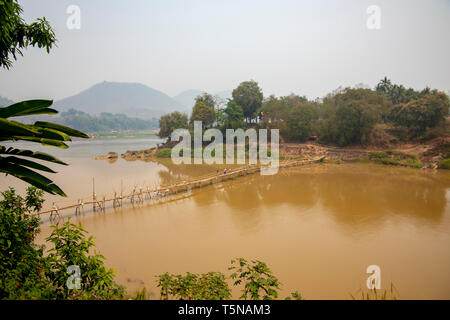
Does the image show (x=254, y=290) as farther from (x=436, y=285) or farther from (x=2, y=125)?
(x=436, y=285)

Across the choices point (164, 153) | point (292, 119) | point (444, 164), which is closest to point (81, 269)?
point (444, 164)

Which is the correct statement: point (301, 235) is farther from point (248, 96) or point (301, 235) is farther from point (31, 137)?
point (248, 96)

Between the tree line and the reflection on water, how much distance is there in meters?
10.6

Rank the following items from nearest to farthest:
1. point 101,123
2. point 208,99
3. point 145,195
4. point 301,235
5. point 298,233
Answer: point 301,235
point 298,233
point 145,195
point 208,99
point 101,123

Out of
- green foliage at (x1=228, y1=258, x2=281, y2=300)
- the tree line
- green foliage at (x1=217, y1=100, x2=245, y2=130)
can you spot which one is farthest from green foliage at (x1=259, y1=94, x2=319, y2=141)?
green foliage at (x1=228, y1=258, x2=281, y2=300)

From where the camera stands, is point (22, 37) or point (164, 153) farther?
point (164, 153)

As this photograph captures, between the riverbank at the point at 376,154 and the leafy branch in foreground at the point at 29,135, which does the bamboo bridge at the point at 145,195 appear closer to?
the leafy branch in foreground at the point at 29,135

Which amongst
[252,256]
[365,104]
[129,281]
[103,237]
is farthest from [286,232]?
[365,104]

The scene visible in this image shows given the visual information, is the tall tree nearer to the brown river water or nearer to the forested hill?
the brown river water

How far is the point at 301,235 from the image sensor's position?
9711 millimetres

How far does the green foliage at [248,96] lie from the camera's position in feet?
129

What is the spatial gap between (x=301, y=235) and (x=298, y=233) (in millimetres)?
190

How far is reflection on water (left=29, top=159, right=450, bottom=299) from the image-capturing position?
717 centimetres

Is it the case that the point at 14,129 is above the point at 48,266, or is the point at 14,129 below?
above
